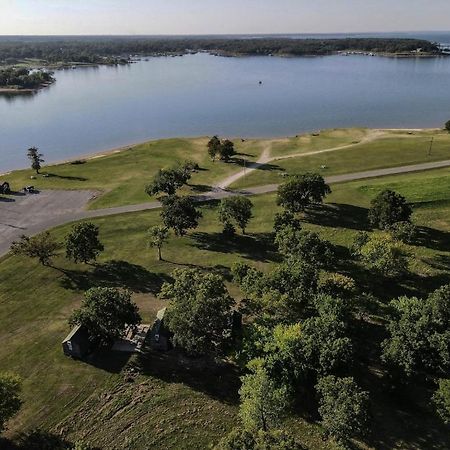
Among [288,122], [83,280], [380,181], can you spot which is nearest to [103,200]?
[83,280]

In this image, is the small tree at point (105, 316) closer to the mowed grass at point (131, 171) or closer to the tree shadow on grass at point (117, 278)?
the tree shadow on grass at point (117, 278)

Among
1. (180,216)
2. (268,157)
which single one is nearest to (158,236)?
(180,216)

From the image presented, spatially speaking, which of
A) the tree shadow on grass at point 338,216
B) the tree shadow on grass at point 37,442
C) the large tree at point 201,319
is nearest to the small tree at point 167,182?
the tree shadow on grass at point 338,216

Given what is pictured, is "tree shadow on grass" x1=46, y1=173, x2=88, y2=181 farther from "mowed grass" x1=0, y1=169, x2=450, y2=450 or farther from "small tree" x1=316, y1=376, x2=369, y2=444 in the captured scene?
"small tree" x1=316, y1=376, x2=369, y2=444

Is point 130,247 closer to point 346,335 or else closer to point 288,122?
point 346,335

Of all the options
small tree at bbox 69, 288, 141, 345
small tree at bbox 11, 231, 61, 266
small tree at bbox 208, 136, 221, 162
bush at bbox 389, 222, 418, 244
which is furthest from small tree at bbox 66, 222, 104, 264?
small tree at bbox 208, 136, 221, 162

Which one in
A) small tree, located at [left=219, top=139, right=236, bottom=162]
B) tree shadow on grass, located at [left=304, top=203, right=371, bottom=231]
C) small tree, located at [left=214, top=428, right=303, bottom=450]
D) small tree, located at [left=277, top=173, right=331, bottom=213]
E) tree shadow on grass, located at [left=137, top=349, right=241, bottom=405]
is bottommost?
tree shadow on grass, located at [left=137, top=349, right=241, bottom=405]

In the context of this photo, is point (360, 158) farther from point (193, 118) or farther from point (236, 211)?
point (193, 118)
